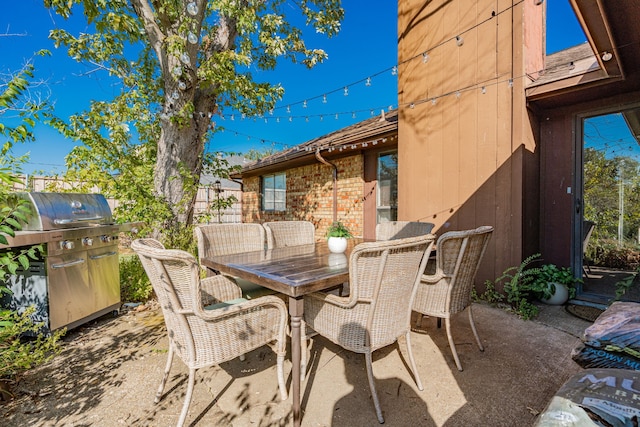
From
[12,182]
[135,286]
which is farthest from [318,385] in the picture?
[135,286]

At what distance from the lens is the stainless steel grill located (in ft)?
7.79

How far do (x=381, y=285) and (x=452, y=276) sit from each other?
761mm

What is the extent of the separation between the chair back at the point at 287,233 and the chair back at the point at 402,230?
2.76 ft

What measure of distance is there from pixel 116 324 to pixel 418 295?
2925 millimetres

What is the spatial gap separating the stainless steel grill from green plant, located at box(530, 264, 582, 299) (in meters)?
4.55

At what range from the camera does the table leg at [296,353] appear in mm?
1542

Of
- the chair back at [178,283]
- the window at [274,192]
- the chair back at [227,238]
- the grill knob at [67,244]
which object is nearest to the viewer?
the chair back at [178,283]

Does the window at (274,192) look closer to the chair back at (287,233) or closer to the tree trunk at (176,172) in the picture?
the tree trunk at (176,172)

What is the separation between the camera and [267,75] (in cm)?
568

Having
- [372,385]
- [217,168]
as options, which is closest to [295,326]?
[372,385]

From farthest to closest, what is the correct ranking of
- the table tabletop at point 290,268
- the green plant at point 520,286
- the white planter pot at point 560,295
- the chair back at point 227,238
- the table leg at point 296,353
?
the white planter pot at point 560,295
the green plant at point 520,286
the chair back at point 227,238
the table tabletop at point 290,268
the table leg at point 296,353

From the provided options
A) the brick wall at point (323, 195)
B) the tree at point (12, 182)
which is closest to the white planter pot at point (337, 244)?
the tree at point (12, 182)

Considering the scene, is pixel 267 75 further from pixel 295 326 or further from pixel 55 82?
pixel 295 326

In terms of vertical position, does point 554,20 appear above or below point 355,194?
above
